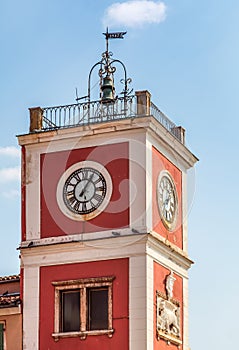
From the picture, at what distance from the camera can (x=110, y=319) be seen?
3756 cm

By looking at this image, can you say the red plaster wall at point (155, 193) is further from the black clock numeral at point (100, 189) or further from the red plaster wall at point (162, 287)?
the black clock numeral at point (100, 189)

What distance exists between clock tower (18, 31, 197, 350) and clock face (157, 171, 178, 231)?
0.12 feet

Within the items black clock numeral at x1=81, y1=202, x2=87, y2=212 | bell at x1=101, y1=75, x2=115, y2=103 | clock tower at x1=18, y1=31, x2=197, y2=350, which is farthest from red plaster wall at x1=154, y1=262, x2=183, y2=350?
bell at x1=101, y1=75, x2=115, y2=103

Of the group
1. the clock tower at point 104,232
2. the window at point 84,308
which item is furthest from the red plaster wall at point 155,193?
the window at point 84,308

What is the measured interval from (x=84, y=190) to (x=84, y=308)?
404 centimetres

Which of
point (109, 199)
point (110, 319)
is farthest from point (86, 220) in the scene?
point (110, 319)

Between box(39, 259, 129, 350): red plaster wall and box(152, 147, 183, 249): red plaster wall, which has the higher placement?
box(152, 147, 183, 249): red plaster wall

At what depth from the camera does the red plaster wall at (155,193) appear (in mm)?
39062

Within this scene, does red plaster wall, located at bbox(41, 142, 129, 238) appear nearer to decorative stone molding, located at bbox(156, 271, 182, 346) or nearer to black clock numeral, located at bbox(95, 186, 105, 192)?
black clock numeral, located at bbox(95, 186, 105, 192)

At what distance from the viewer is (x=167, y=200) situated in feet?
132

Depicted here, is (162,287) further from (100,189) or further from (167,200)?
(100,189)

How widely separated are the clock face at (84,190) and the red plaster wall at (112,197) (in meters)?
0.17

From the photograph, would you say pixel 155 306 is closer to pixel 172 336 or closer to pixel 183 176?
pixel 172 336

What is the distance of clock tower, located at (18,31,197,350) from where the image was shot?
124 feet
